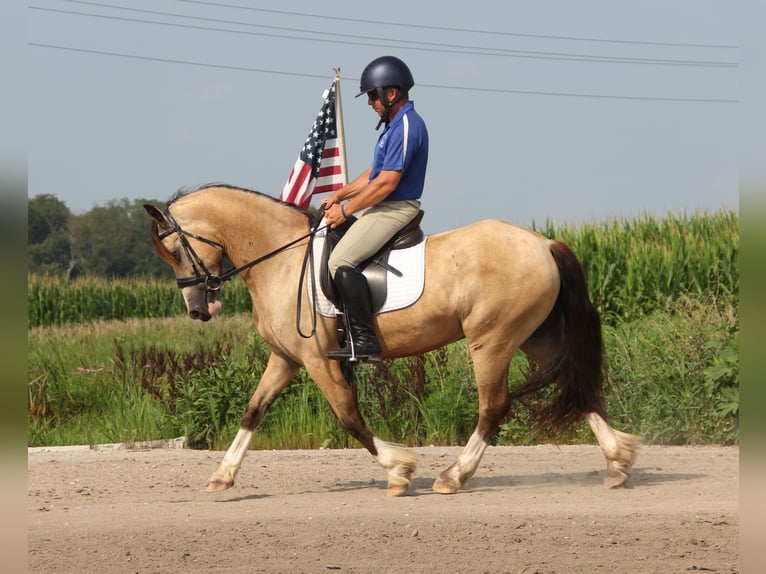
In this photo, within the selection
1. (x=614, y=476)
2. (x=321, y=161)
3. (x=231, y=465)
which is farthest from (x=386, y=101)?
(x=321, y=161)

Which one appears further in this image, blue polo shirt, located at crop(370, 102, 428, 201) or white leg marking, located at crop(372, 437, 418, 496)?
white leg marking, located at crop(372, 437, 418, 496)

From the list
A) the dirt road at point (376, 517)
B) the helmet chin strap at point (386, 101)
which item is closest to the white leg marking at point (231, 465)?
the dirt road at point (376, 517)

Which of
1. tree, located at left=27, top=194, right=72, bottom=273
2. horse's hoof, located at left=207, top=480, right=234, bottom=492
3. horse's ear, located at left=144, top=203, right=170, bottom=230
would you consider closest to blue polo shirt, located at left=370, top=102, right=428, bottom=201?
horse's ear, located at left=144, top=203, right=170, bottom=230

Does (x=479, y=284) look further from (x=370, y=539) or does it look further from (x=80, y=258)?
(x=80, y=258)

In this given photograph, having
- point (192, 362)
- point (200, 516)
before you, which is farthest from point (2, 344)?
point (192, 362)

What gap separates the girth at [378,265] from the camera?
7270mm

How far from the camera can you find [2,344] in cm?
185

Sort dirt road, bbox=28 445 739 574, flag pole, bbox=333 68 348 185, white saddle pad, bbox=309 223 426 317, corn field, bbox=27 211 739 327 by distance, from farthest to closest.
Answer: corn field, bbox=27 211 739 327
flag pole, bbox=333 68 348 185
white saddle pad, bbox=309 223 426 317
dirt road, bbox=28 445 739 574

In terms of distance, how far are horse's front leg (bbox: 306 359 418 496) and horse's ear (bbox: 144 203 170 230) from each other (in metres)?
1.54

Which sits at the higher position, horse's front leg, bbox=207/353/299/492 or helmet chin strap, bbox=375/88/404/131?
helmet chin strap, bbox=375/88/404/131

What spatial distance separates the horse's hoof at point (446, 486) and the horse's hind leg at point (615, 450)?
116 cm

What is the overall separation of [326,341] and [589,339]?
205cm

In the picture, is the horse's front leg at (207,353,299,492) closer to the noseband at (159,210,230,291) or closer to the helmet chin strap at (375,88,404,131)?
the noseband at (159,210,230,291)

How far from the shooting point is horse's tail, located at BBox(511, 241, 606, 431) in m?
7.56
